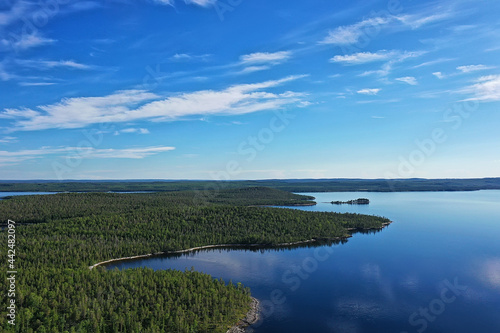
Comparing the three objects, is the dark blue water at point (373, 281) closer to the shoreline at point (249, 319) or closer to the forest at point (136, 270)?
the shoreline at point (249, 319)

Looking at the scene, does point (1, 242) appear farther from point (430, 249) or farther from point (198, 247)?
point (430, 249)

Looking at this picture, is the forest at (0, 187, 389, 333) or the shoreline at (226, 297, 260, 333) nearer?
the forest at (0, 187, 389, 333)

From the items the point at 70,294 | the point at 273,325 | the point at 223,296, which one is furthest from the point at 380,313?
the point at 70,294

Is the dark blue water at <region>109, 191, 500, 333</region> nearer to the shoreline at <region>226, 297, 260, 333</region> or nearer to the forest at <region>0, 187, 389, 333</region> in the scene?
the shoreline at <region>226, 297, 260, 333</region>

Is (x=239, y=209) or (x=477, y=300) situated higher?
(x=239, y=209)

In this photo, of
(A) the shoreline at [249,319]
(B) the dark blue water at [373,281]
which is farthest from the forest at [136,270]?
(B) the dark blue water at [373,281]

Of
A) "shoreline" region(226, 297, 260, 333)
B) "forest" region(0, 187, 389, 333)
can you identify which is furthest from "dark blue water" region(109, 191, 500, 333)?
"forest" region(0, 187, 389, 333)
